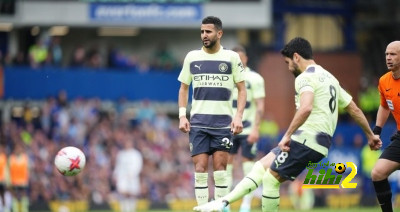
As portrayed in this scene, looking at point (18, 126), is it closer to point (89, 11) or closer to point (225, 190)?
point (89, 11)

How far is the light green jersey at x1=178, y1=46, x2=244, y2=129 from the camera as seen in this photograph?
40.6 feet

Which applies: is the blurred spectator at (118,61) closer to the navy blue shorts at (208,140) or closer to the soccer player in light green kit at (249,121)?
the soccer player in light green kit at (249,121)

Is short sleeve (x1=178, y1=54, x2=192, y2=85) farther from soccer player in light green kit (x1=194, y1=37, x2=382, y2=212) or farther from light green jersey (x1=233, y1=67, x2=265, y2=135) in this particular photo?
light green jersey (x1=233, y1=67, x2=265, y2=135)

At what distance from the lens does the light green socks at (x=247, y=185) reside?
11.2m

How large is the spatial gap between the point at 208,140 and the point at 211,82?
30.2 inches

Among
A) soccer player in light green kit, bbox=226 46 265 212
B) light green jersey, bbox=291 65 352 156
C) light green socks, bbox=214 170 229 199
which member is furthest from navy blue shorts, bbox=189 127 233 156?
soccer player in light green kit, bbox=226 46 265 212

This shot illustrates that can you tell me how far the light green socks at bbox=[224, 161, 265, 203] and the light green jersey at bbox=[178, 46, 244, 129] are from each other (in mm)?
1168

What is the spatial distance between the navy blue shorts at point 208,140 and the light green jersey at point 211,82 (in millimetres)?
Answer: 68

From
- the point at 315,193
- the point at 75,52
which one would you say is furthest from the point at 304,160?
the point at 75,52

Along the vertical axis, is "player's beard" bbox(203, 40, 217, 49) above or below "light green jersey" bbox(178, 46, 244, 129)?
above

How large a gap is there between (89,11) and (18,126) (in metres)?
3.91

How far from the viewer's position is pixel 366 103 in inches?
1171

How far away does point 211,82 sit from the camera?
12.4 meters

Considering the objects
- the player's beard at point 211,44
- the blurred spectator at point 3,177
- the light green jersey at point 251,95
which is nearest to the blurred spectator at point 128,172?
the blurred spectator at point 3,177
